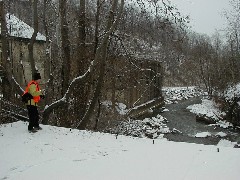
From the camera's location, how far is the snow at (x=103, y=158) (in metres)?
6.65

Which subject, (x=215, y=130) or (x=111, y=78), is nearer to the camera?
(x=111, y=78)

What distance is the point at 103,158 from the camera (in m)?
7.85

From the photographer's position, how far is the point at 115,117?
19797 mm

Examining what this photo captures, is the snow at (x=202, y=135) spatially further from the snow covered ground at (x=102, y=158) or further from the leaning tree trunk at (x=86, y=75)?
the snow covered ground at (x=102, y=158)

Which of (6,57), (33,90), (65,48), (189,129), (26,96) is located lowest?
(189,129)

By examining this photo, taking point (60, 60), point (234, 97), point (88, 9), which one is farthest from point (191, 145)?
point (234, 97)

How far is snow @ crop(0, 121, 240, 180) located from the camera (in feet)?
21.8

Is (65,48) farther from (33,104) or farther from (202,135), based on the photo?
(202,135)

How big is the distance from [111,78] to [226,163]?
1118 cm

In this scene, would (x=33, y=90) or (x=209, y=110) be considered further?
(x=209, y=110)

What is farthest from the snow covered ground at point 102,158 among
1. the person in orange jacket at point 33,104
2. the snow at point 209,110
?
the snow at point 209,110

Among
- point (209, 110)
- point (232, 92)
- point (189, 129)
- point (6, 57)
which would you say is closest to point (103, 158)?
point (6, 57)

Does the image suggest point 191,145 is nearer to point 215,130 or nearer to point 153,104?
point 215,130

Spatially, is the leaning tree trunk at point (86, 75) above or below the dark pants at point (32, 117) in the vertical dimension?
above
